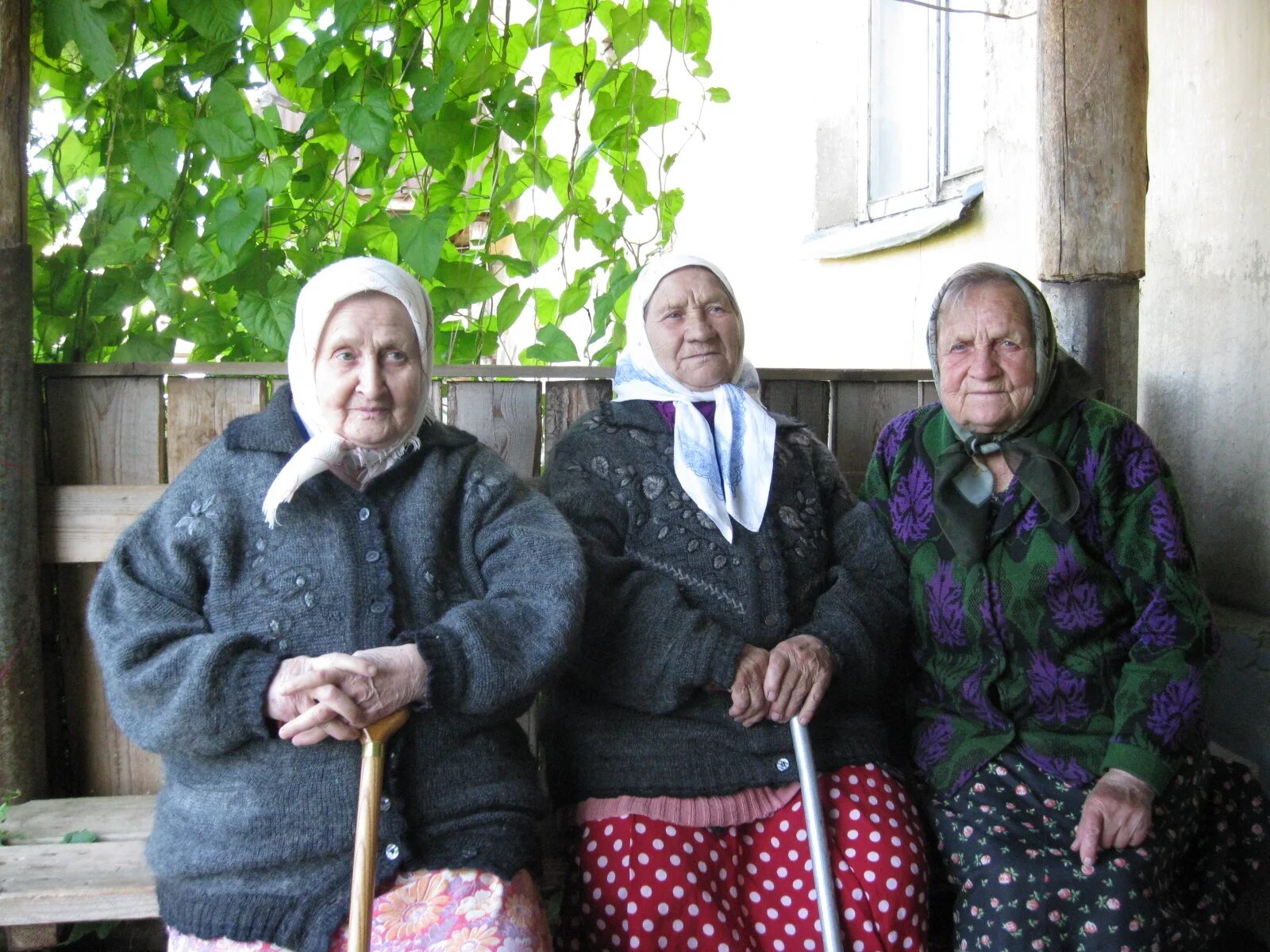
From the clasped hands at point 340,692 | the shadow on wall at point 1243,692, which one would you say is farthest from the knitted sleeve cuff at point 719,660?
the shadow on wall at point 1243,692

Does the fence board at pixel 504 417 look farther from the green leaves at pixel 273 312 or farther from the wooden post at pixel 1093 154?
the wooden post at pixel 1093 154

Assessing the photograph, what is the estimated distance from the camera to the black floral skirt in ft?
6.70

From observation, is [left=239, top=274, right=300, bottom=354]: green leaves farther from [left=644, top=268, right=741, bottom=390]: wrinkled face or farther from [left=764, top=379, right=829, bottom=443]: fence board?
[left=764, top=379, right=829, bottom=443]: fence board

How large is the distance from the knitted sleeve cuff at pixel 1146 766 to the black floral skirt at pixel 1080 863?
0.23 feet

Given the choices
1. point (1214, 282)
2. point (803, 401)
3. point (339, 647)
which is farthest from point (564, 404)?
point (1214, 282)

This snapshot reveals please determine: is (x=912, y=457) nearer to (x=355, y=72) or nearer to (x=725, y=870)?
(x=725, y=870)

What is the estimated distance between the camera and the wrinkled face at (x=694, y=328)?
8.52 feet

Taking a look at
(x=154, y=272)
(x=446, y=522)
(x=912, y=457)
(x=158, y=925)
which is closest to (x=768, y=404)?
(x=912, y=457)

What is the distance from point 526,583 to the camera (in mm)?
2115

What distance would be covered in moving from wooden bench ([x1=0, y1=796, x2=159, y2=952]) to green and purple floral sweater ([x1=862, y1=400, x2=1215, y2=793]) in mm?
1533

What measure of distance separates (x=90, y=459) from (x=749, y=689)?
60.5 inches

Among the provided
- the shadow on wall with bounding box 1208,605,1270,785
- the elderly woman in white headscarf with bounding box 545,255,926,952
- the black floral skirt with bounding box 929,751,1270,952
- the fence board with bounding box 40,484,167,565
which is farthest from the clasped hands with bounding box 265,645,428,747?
the shadow on wall with bounding box 1208,605,1270,785

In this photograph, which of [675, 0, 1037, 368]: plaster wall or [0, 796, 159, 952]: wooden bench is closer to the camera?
[0, 796, 159, 952]: wooden bench

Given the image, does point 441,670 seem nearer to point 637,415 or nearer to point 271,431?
point 271,431
